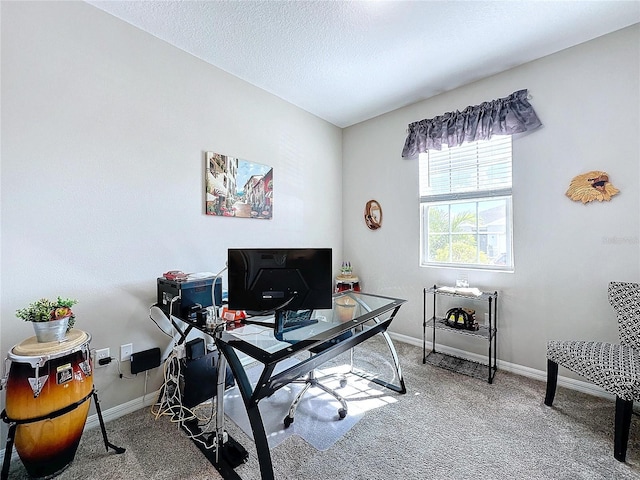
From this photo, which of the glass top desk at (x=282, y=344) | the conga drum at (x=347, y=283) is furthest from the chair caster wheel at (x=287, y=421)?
the conga drum at (x=347, y=283)

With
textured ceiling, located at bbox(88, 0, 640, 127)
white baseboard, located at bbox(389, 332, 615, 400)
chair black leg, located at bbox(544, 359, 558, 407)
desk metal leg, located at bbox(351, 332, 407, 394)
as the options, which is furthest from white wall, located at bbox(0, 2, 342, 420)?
chair black leg, located at bbox(544, 359, 558, 407)

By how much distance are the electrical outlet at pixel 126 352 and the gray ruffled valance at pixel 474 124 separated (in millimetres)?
3144

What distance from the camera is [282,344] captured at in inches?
53.1

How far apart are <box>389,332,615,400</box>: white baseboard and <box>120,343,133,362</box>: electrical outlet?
2.67 m

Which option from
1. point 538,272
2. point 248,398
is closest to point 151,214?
point 248,398

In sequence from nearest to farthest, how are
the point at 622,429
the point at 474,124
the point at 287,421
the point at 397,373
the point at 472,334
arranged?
the point at 622,429 → the point at 287,421 → the point at 397,373 → the point at 472,334 → the point at 474,124

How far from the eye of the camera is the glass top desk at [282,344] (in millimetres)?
1241

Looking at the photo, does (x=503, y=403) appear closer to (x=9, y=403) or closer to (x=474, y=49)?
(x=474, y=49)

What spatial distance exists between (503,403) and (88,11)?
13.0ft

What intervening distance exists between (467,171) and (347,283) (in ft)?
6.08

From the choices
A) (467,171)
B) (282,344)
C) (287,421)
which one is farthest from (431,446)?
(467,171)

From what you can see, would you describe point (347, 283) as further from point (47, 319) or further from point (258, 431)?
point (47, 319)

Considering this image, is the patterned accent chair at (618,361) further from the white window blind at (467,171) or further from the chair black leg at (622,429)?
the white window blind at (467,171)

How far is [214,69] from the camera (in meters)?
2.42
